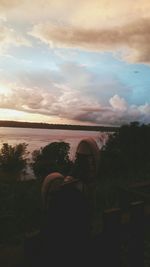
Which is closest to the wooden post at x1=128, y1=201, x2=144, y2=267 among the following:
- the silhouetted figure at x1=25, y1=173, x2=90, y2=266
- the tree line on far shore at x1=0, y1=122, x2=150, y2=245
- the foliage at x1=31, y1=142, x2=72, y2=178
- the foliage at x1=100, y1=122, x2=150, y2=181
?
the silhouetted figure at x1=25, y1=173, x2=90, y2=266

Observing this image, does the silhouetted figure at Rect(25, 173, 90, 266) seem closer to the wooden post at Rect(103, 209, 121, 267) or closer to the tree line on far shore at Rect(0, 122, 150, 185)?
the wooden post at Rect(103, 209, 121, 267)

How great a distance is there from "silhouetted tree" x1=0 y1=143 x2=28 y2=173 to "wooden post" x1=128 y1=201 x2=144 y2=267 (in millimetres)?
7949

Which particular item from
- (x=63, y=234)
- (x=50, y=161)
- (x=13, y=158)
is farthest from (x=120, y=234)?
(x=50, y=161)

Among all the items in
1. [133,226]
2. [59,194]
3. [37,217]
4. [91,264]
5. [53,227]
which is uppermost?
[59,194]

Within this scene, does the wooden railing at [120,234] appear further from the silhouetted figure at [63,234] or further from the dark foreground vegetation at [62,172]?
the silhouetted figure at [63,234]

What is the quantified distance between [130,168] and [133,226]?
1148 centimetres

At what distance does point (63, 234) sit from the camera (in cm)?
246

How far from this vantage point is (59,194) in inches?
101

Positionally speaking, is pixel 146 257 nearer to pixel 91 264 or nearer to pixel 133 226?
pixel 133 226

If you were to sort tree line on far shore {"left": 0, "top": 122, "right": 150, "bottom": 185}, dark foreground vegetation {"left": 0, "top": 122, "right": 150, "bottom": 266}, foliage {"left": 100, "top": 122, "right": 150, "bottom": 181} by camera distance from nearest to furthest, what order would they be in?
1. dark foreground vegetation {"left": 0, "top": 122, "right": 150, "bottom": 266}
2. tree line on far shore {"left": 0, "top": 122, "right": 150, "bottom": 185}
3. foliage {"left": 100, "top": 122, "right": 150, "bottom": 181}

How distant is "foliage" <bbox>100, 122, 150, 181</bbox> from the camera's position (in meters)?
14.3

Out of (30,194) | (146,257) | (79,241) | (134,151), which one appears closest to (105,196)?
(30,194)

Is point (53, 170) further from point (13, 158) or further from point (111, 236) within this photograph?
point (111, 236)

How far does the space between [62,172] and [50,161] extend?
70 cm
